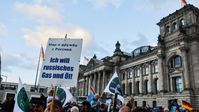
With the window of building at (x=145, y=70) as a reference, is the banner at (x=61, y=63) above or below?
below

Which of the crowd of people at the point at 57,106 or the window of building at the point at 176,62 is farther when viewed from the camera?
the window of building at the point at 176,62

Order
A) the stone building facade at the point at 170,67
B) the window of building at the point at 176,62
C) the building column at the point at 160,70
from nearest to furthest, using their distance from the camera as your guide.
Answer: the stone building facade at the point at 170,67 → the window of building at the point at 176,62 → the building column at the point at 160,70

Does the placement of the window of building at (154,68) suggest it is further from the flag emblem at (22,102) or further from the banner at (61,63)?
the flag emblem at (22,102)

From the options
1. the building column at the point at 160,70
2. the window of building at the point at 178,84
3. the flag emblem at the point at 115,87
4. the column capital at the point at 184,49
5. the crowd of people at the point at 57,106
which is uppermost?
the column capital at the point at 184,49

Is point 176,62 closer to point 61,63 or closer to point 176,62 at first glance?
point 176,62

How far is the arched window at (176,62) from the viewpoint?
38522mm

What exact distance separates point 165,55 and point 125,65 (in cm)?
1558

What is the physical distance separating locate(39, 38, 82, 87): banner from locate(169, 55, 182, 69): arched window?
36026 mm

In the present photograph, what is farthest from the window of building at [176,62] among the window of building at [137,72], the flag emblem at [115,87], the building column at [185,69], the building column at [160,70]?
Answer: the flag emblem at [115,87]

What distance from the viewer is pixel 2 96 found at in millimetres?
72875

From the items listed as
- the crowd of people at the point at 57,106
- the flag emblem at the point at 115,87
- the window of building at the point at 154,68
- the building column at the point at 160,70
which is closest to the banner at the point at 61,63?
the crowd of people at the point at 57,106

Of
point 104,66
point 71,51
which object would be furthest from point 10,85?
point 71,51

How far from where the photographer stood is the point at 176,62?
129 ft

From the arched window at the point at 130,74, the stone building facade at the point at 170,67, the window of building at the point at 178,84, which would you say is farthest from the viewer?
the arched window at the point at 130,74
